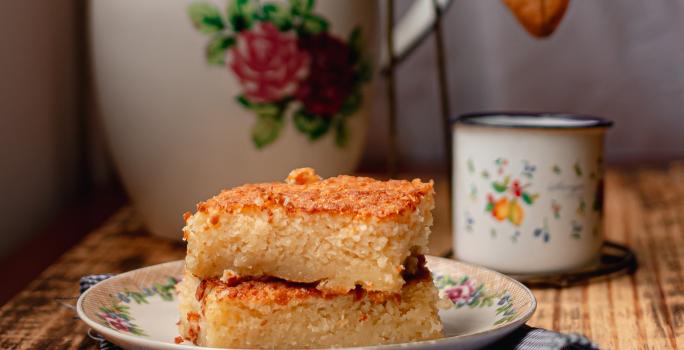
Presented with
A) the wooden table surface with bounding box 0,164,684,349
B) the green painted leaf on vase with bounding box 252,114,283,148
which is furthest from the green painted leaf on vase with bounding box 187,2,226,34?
the wooden table surface with bounding box 0,164,684,349

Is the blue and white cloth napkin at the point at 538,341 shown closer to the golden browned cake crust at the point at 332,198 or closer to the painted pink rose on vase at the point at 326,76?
the golden browned cake crust at the point at 332,198

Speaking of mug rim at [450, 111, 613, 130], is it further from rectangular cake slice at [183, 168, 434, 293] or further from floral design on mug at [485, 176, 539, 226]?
rectangular cake slice at [183, 168, 434, 293]

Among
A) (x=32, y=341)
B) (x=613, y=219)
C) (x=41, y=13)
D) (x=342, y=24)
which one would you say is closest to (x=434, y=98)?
(x=613, y=219)

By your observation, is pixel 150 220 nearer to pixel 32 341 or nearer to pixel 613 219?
pixel 32 341

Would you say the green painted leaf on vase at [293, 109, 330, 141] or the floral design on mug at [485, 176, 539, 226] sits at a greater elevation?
the green painted leaf on vase at [293, 109, 330, 141]

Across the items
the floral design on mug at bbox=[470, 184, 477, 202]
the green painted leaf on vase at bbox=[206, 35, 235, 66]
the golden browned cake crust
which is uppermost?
the green painted leaf on vase at bbox=[206, 35, 235, 66]
